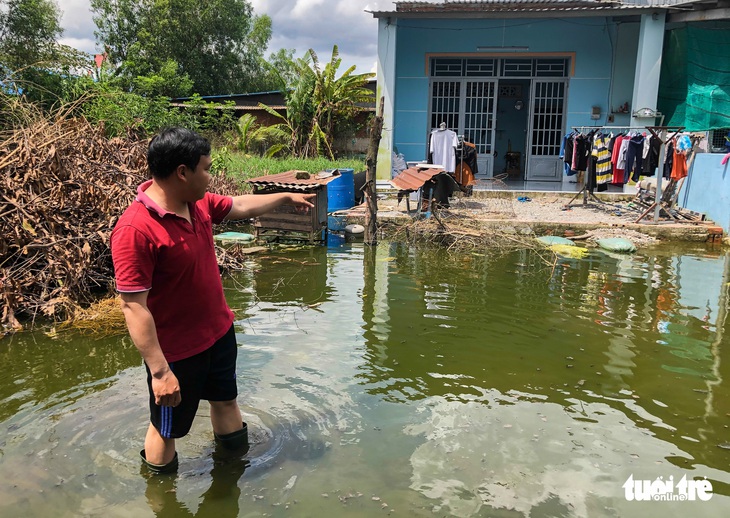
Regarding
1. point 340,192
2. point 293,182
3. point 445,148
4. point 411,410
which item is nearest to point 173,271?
point 411,410

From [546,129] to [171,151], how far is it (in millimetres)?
14980

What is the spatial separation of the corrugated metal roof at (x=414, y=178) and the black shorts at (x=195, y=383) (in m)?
6.57

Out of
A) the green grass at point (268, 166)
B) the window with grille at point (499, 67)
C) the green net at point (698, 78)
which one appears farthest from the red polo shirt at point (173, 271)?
the window with grille at point (499, 67)

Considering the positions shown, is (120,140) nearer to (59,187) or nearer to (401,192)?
(59,187)

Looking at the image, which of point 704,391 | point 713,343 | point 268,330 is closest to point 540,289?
point 713,343

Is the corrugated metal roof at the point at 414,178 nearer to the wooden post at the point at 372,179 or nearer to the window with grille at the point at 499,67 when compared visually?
the wooden post at the point at 372,179

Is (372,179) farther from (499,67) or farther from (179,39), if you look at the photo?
(179,39)

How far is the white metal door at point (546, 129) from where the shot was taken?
1567cm

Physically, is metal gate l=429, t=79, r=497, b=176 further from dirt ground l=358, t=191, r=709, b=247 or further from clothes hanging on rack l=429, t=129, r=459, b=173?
clothes hanging on rack l=429, t=129, r=459, b=173

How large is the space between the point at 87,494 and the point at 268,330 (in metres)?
2.64

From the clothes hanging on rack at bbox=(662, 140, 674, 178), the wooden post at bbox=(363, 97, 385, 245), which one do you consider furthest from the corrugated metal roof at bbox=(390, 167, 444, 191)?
the clothes hanging on rack at bbox=(662, 140, 674, 178)

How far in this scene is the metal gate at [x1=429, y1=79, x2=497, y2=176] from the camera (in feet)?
51.8

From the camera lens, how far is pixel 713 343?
5367mm

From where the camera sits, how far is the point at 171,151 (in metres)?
2.59
